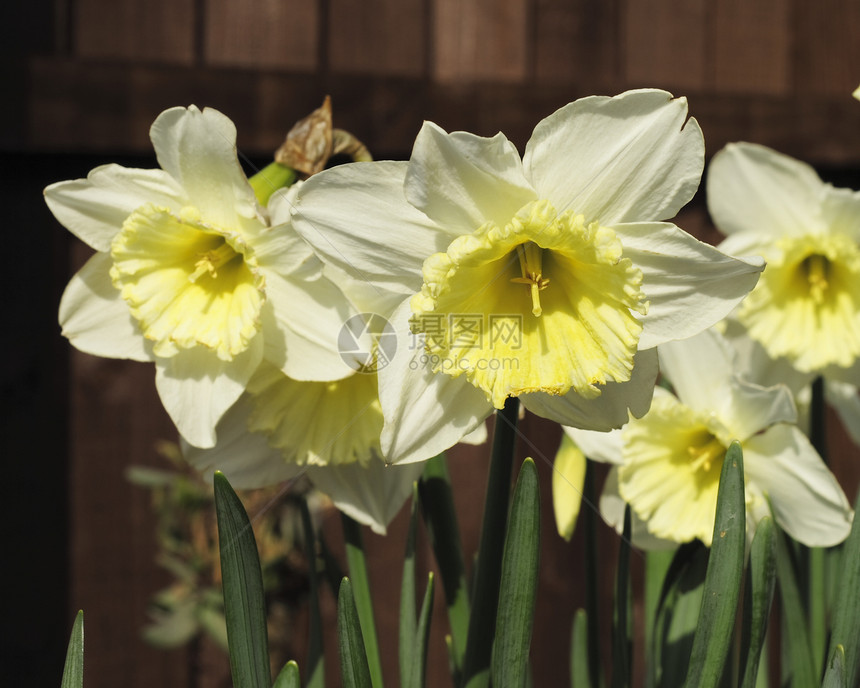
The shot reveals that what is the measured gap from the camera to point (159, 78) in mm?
1680

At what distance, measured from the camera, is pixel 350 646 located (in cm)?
67

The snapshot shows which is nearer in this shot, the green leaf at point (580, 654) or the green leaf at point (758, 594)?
the green leaf at point (758, 594)

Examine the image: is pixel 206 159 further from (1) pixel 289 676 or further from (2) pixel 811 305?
(2) pixel 811 305

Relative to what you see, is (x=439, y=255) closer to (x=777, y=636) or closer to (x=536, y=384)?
(x=536, y=384)

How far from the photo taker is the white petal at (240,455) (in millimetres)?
843

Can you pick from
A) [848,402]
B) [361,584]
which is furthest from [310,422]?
[848,402]

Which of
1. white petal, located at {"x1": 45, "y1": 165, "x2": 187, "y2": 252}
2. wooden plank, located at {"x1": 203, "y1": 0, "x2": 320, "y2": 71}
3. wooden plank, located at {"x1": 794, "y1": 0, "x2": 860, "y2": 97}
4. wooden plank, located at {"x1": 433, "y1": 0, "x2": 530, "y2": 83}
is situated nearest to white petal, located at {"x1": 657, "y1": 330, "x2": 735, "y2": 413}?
white petal, located at {"x1": 45, "y1": 165, "x2": 187, "y2": 252}

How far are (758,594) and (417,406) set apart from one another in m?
0.37

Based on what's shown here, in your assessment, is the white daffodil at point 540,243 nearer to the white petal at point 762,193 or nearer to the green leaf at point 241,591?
the green leaf at point 241,591

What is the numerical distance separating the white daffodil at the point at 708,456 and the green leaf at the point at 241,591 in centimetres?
38

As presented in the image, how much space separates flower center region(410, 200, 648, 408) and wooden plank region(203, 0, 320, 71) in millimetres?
1346

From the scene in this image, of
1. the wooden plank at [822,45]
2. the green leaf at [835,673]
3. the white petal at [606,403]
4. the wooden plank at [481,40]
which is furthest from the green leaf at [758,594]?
the wooden plank at [822,45]

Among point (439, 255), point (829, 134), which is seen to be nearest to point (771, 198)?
point (439, 255)

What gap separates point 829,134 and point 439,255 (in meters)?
1.63
